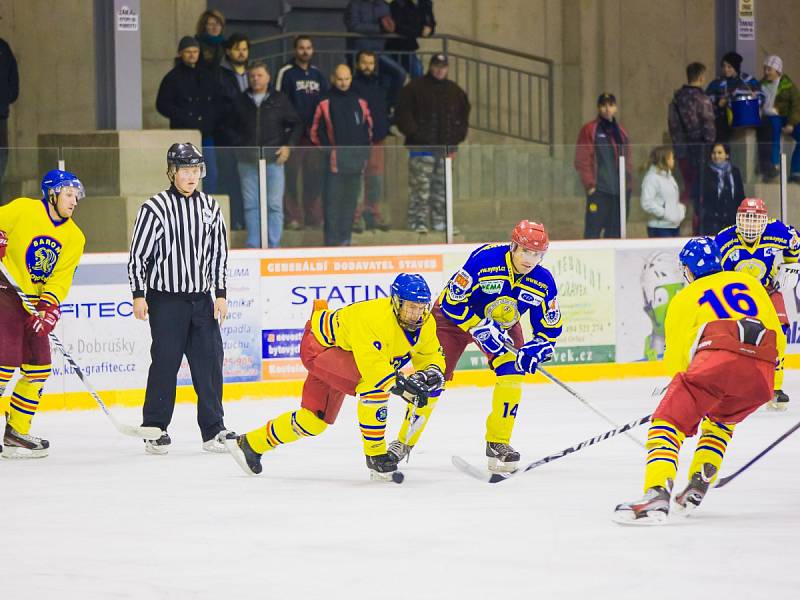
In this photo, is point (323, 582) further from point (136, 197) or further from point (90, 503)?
point (136, 197)

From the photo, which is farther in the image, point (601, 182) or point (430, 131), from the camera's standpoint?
point (430, 131)

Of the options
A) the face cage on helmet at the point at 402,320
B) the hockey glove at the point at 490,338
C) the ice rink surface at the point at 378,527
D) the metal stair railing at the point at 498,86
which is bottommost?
the ice rink surface at the point at 378,527

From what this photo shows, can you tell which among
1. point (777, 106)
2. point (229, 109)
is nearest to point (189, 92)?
point (229, 109)

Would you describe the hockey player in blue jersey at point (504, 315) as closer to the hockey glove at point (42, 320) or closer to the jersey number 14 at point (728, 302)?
the jersey number 14 at point (728, 302)

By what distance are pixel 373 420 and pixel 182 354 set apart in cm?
143

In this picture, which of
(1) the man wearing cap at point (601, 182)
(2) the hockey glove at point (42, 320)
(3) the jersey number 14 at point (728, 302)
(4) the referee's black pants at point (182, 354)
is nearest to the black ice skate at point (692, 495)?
(3) the jersey number 14 at point (728, 302)

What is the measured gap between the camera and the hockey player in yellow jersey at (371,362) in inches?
242

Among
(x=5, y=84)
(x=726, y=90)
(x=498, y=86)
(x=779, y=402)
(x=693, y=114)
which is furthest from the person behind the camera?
(x=498, y=86)

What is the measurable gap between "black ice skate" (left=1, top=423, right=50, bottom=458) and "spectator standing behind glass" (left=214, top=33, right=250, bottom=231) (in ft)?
8.60

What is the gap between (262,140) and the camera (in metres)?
10.1

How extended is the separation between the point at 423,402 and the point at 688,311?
1.23 metres

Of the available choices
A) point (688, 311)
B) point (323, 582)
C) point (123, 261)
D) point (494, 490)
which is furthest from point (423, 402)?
point (123, 261)

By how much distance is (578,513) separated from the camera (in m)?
5.67

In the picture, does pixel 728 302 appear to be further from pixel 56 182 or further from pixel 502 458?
pixel 56 182
